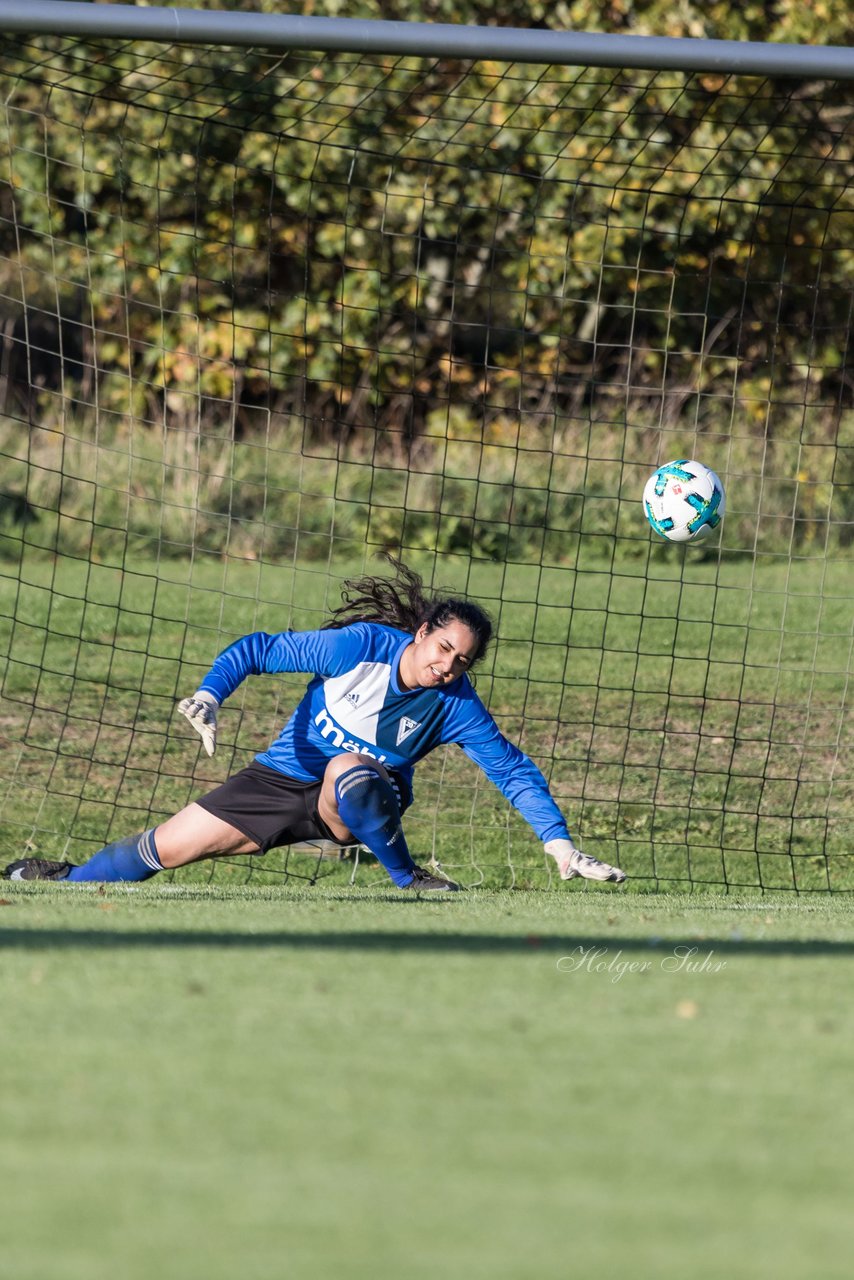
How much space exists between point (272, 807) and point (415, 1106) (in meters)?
3.50

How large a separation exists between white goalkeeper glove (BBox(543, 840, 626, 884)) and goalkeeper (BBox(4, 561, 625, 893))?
0.28 ft

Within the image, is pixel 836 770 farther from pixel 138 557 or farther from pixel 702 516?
pixel 138 557

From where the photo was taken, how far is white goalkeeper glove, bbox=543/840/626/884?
206 inches

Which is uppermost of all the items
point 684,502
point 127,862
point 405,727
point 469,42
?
point 469,42

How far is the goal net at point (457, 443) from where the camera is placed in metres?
8.27

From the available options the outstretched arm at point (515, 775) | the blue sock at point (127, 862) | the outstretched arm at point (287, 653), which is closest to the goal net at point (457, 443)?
the blue sock at point (127, 862)

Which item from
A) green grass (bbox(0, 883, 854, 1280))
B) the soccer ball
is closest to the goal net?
the soccer ball

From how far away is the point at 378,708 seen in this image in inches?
238

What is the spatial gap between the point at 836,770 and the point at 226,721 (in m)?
3.34

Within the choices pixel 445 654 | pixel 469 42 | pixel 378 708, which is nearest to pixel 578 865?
pixel 445 654

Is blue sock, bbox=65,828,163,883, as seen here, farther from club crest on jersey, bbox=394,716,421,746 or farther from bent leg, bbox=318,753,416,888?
club crest on jersey, bbox=394,716,421,746

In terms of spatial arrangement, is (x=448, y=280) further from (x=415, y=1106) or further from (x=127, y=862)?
(x=415, y=1106)

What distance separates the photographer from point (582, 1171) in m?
2.44

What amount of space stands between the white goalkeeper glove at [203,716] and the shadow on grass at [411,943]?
1141 mm
